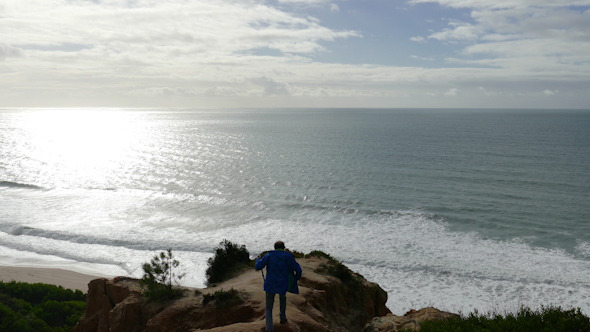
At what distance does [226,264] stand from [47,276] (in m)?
14.1

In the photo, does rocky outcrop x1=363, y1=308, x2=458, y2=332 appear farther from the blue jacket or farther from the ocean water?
the ocean water

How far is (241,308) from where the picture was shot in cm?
1208

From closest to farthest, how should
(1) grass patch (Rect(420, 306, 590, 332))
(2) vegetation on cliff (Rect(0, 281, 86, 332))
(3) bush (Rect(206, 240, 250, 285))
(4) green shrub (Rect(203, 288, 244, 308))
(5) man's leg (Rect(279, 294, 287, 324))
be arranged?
(1) grass patch (Rect(420, 306, 590, 332))
(5) man's leg (Rect(279, 294, 287, 324))
(4) green shrub (Rect(203, 288, 244, 308))
(2) vegetation on cliff (Rect(0, 281, 86, 332))
(3) bush (Rect(206, 240, 250, 285))

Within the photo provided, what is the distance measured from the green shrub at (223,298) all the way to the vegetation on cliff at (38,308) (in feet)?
27.2

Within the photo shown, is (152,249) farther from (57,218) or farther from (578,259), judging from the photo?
(578,259)

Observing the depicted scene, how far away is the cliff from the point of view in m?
11.7

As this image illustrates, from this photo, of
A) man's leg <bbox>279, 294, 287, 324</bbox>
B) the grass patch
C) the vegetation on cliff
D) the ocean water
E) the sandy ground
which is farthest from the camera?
the ocean water

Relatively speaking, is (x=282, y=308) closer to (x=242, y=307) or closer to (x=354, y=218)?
(x=242, y=307)

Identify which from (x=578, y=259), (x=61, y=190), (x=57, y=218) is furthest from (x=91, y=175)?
(x=578, y=259)

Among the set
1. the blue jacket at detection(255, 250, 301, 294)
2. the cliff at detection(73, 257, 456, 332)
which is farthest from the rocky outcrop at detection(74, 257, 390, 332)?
the blue jacket at detection(255, 250, 301, 294)

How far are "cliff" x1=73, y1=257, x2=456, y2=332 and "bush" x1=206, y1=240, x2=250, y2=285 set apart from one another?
143 centimetres

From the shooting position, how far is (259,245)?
98.9 ft

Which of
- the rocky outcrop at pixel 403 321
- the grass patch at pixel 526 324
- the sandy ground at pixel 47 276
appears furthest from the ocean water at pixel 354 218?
Result: the grass patch at pixel 526 324

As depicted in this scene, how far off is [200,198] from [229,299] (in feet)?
104
